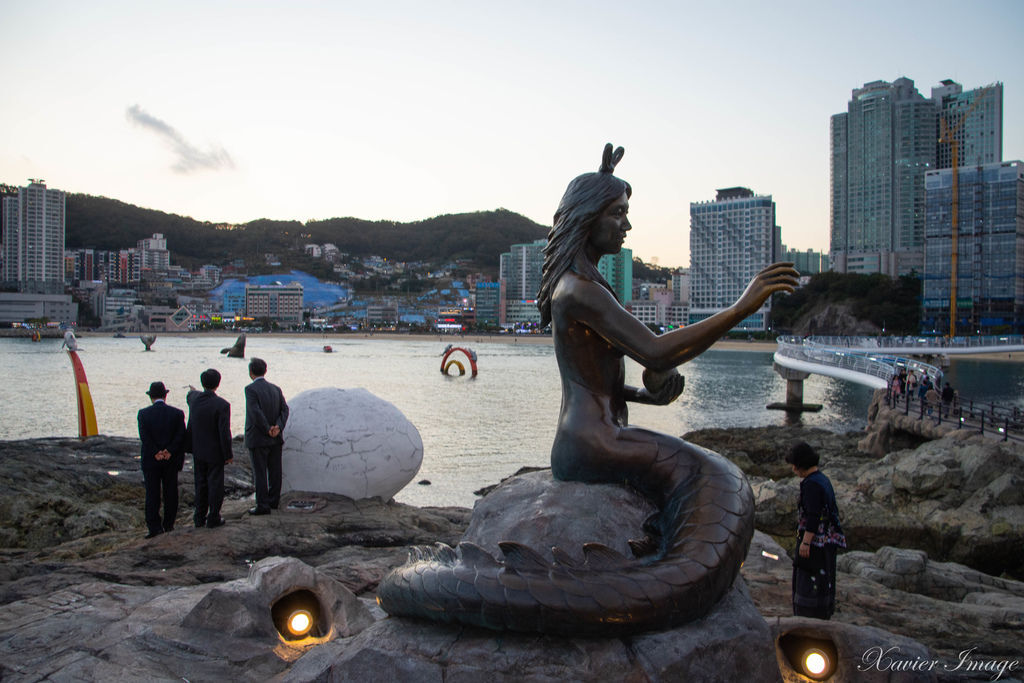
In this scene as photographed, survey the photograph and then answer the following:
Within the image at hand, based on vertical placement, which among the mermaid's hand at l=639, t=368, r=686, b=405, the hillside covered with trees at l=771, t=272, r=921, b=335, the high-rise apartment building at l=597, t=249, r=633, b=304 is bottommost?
the mermaid's hand at l=639, t=368, r=686, b=405

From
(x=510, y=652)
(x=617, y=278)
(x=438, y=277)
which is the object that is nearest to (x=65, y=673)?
(x=510, y=652)

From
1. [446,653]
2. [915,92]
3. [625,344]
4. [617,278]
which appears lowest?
[446,653]

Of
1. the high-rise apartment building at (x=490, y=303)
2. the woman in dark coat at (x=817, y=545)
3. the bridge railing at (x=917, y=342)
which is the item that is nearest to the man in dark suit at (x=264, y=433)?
the woman in dark coat at (x=817, y=545)

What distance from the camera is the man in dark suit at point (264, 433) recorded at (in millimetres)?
7180

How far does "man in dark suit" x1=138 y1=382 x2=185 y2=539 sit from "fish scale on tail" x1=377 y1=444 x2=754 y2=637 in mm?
4510

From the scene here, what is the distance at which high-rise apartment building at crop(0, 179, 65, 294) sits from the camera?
14775cm

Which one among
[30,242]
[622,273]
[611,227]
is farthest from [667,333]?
[30,242]

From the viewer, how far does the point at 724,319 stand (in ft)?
11.1

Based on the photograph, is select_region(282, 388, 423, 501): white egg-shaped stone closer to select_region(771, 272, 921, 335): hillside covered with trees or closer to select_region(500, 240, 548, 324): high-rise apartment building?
select_region(771, 272, 921, 335): hillside covered with trees

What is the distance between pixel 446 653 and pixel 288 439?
216 inches

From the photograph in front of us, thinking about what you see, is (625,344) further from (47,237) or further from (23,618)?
(47,237)

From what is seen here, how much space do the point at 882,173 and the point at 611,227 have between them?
14868 cm

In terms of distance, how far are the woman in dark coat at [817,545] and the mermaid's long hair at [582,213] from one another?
2.01 meters

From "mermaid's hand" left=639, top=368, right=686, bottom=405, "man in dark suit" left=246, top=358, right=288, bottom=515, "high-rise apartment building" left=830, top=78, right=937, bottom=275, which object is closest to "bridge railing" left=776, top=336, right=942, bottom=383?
"man in dark suit" left=246, top=358, right=288, bottom=515
